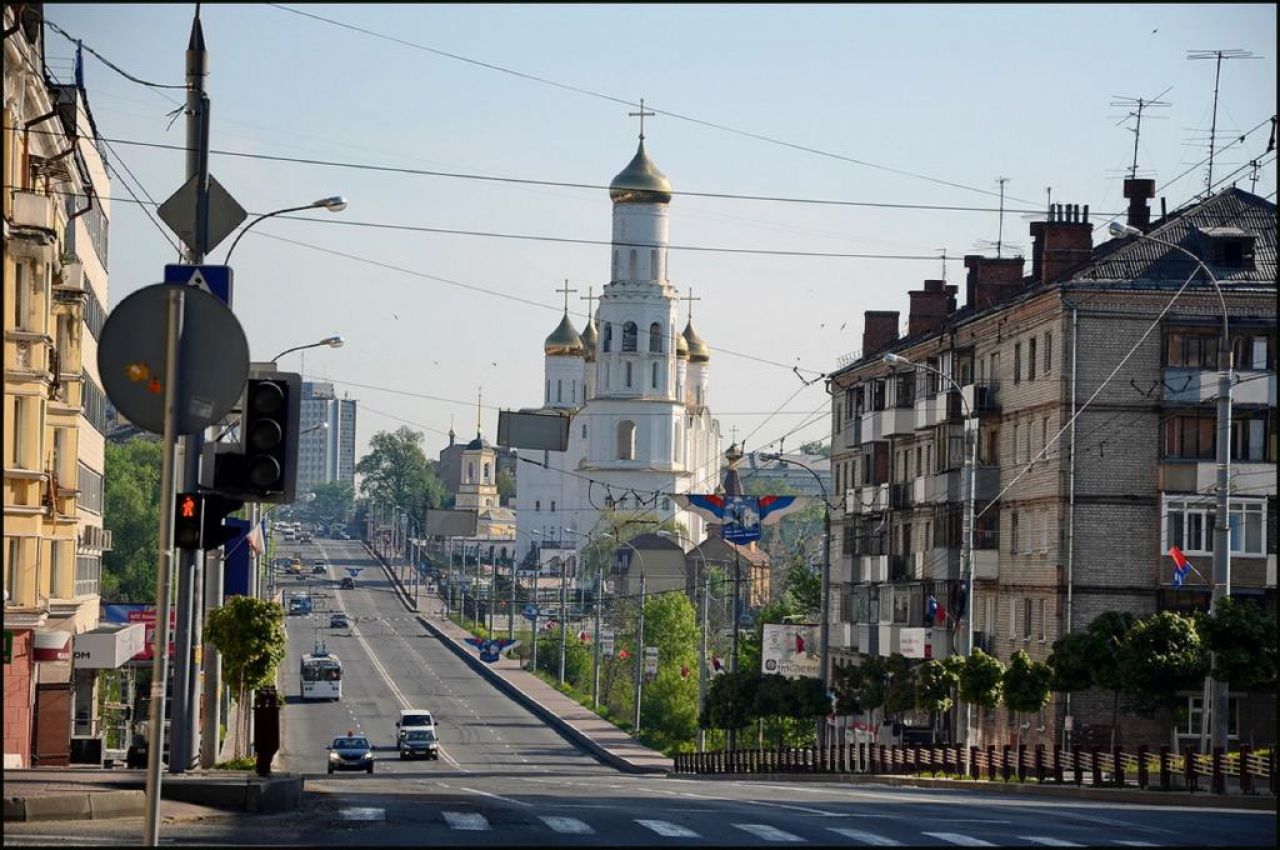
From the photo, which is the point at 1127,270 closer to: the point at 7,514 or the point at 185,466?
the point at 7,514

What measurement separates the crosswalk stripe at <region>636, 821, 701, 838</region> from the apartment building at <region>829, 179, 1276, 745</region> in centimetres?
3651

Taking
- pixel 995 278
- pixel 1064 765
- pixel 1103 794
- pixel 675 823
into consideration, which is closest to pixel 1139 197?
pixel 995 278

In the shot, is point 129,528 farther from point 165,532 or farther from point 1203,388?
point 165,532

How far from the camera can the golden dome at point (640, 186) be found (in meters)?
173

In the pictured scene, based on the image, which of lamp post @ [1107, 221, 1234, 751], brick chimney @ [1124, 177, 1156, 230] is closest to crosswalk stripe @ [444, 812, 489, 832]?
lamp post @ [1107, 221, 1234, 751]

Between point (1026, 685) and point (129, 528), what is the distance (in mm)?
114078

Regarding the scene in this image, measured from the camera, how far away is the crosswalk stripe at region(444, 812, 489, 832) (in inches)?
817

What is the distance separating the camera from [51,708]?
5269 cm

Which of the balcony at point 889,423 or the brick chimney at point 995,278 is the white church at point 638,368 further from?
the brick chimney at point 995,278

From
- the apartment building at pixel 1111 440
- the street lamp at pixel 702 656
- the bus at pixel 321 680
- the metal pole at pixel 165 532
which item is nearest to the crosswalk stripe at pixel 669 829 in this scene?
the metal pole at pixel 165 532

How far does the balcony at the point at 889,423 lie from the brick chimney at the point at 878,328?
6.83 m

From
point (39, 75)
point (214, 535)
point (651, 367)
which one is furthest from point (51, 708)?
point (651, 367)

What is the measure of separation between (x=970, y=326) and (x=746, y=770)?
52.9ft

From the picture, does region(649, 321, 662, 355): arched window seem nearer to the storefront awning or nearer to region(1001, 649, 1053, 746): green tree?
the storefront awning
